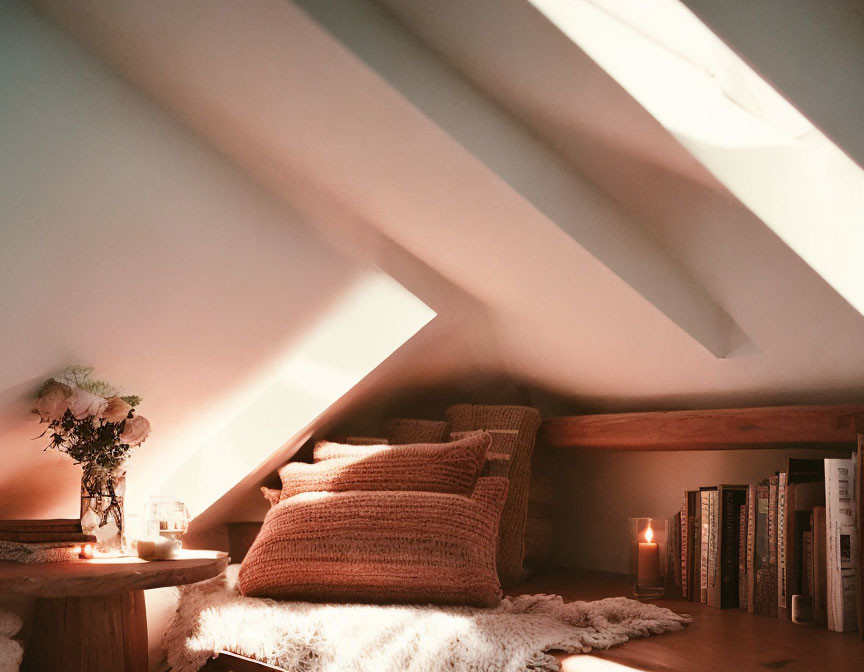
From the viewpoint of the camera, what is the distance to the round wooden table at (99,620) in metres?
2.00

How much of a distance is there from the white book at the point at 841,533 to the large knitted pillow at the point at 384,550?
885 millimetres

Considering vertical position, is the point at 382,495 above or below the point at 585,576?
above

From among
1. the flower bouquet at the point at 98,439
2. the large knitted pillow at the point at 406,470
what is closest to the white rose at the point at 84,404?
the flower bouquet at the point at 98,439

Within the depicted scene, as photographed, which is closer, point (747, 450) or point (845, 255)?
point (845, 255)

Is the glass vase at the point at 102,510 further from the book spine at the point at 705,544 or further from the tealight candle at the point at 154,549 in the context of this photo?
the book spine at the point at 705,544

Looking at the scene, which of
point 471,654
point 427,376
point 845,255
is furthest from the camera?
point 427,376

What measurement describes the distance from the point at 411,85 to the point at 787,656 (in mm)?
1540

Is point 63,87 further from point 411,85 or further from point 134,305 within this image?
point 411,85

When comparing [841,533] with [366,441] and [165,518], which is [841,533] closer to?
[366,441]

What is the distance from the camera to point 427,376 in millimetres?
3309

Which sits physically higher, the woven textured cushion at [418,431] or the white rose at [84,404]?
the white rose at [84,404]

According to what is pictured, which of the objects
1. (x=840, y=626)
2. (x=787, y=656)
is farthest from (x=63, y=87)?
(x=840, y=626)

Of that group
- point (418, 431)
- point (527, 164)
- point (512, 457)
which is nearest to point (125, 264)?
point (527, 164)

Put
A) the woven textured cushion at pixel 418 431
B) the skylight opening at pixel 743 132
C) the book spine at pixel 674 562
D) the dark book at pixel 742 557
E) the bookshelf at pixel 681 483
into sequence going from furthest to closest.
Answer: the woven textured cushion at pixel 418 431
the book spine at pixel 674 562
the dark book at pixel 742 557
the bookshelf at pixel 681 483
the skylight opening at pixel 743 132
